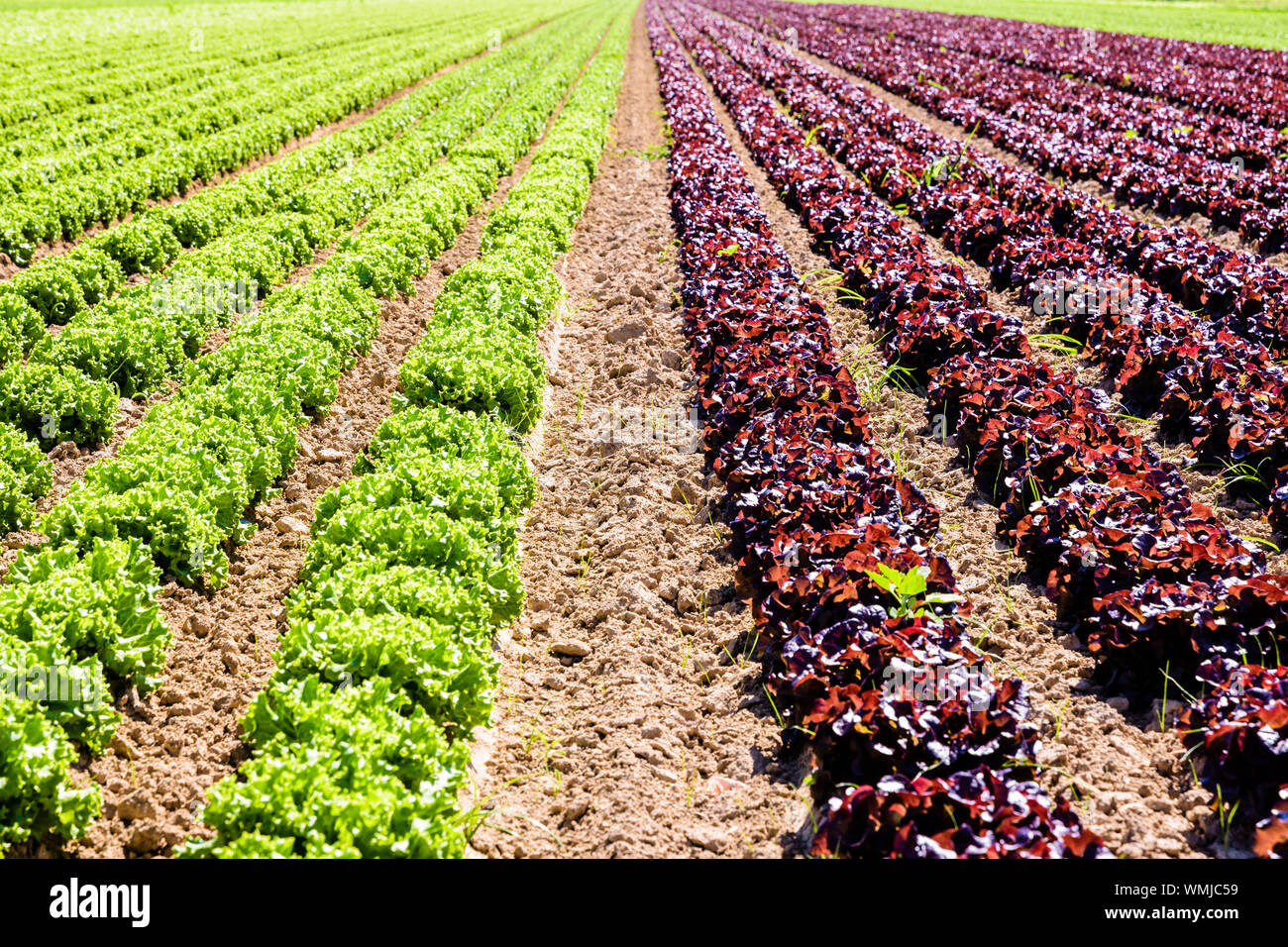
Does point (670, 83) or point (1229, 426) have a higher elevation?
point (670, 83)

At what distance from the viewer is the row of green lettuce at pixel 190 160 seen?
47.5ft

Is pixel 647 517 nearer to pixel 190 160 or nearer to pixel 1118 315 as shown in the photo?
pixel 1118 315

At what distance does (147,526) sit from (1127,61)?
38.9 m

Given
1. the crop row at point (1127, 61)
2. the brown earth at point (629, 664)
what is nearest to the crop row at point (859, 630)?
the brown earth at point (629, 664)

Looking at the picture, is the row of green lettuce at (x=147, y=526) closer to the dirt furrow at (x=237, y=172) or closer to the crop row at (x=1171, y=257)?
the dirt furrow at (x=237, y=172)

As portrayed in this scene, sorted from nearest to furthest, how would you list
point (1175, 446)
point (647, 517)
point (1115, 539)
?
point (1115, 539)
point (647, 517)
point (1175, 446)

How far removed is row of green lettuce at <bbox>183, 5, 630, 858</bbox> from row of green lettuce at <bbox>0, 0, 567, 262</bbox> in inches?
351

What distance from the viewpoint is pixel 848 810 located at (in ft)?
14.8

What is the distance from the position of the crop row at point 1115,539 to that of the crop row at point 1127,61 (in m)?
18.5

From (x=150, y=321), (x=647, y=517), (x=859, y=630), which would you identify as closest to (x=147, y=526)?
(x=647, y=517)

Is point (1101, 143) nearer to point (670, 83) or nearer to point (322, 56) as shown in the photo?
point (670, 83)

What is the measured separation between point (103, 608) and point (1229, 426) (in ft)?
30.3

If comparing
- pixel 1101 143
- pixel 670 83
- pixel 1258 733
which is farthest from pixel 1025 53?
pixel 1258 733

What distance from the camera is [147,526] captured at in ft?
21.3
